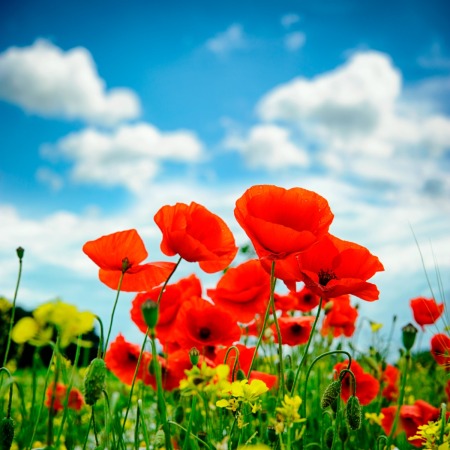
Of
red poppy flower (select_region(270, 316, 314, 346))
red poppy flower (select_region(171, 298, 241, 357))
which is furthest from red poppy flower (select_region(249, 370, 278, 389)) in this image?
red poppy flower (select_region(270, 316, 314, 346))

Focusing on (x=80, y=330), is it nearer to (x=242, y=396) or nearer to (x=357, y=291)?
(x=242, y=396)

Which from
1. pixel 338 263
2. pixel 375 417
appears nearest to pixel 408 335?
pixel 338 263

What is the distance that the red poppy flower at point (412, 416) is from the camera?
2328 mm

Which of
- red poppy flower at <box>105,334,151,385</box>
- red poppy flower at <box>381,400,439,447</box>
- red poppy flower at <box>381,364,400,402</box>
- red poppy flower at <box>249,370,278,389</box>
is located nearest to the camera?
red poppy flower at <box>249,370,278,389</box>

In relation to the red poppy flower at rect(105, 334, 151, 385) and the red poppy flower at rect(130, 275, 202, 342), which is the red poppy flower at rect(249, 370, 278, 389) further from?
the red poppy flower at rect(105, 334, 151, 385)

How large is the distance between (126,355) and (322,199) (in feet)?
4.69

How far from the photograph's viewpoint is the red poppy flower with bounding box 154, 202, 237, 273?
1.44 metres

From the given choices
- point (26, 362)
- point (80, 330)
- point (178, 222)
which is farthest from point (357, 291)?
point (26, 362)

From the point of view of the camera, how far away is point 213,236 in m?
1.54

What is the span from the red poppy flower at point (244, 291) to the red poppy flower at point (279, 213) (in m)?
0.71

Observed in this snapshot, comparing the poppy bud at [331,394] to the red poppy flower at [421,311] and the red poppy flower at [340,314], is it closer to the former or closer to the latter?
the red poppy flower at [421,311]

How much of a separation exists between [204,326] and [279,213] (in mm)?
813

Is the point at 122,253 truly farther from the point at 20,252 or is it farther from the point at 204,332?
the point at 204,332

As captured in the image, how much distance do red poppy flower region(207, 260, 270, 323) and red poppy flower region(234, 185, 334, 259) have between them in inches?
28.0
